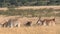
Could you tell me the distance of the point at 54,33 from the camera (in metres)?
14.6

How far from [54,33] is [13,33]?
8.30ft

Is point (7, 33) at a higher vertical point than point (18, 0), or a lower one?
higher

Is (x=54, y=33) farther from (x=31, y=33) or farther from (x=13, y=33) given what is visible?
(x=13, y=33)

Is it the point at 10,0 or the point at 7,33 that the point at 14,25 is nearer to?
the point at 7,33

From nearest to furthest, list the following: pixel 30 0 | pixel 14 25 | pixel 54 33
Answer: pixel 54 33
pixel 14 25
pixel 30 0

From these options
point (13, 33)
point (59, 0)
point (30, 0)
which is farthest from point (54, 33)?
point (30, 0)

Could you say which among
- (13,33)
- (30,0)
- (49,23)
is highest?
(13,33)

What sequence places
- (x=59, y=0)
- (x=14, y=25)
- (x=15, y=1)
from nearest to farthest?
1. (x=14, y=25)
2. (x=59, y=0)
3. (x=15, y=1)

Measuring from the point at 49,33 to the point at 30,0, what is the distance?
7775cm

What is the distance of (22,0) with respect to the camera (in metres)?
85.2

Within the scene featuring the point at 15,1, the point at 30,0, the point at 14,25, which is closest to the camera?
the point at 14,25

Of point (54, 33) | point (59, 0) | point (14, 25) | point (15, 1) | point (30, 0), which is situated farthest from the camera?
point (30, 0)

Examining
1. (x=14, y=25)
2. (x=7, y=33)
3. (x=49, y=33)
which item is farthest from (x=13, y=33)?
(x=14, y=25)

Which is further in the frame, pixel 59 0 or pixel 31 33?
pixel 59 0
